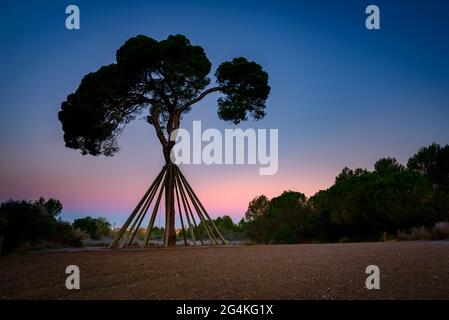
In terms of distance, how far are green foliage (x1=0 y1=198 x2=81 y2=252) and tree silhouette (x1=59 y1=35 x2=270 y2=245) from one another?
10.5 ft

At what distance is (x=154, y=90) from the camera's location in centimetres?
1414

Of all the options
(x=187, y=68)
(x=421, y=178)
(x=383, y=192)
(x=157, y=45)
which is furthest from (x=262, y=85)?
(x=421, y=178)

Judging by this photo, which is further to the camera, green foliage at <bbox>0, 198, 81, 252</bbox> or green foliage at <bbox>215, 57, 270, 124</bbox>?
green foliage at <bbox>215, 57, 270, 124</bbox>

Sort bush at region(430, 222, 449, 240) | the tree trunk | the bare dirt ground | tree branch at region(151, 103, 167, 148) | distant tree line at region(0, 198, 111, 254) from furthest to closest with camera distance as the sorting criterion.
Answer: tree branch at region(151, 103, 167, 148), the tree trunk, bush at region(430, 222, 449, 240), distant tree line at region(0, 198, 111, 254), the bare dirt ground

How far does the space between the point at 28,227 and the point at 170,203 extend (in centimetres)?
543

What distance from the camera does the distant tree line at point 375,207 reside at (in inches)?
690

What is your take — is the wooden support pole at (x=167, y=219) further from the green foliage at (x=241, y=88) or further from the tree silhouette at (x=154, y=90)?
the green foliage at (x=241, y=88)

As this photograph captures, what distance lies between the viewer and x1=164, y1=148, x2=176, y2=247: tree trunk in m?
12.8

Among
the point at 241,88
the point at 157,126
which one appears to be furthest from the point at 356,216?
the point at 157,126

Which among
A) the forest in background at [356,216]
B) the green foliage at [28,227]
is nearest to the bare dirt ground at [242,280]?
the forest in background at [356,216]

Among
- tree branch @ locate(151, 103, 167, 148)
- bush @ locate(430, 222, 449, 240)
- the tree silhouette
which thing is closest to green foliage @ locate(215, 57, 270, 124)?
the tree silhouette

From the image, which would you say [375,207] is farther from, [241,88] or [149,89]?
[149,89]

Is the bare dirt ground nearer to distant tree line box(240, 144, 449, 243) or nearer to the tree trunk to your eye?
the tree trunk
